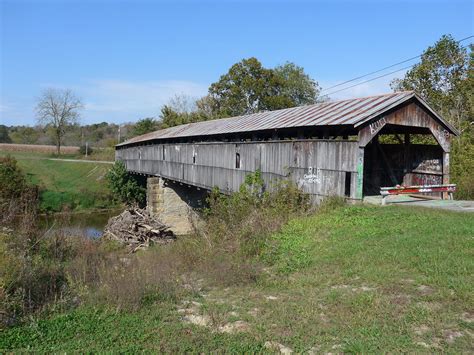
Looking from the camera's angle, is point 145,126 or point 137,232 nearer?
point 137,232

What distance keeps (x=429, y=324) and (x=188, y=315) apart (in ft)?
10.3

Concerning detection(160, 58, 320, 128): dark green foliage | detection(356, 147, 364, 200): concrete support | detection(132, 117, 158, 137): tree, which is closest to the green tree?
detection(160, 58, 320, 128): dark green foliage

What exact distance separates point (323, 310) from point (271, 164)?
31.8 feet

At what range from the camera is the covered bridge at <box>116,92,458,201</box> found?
12.2 m

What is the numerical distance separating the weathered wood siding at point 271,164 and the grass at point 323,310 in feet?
12.6

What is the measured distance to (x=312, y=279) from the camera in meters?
7.05

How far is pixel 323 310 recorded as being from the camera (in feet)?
18.9

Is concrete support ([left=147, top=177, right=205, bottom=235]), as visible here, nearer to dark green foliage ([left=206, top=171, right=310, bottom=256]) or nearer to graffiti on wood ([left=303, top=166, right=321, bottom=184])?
dark green foliage ([left=206, top=171, right=310, bottom=256])

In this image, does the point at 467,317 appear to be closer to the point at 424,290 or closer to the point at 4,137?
the point at 424,290

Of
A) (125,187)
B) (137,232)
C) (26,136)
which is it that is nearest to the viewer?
(137,232)

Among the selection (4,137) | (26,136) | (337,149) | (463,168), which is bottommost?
(463,168)

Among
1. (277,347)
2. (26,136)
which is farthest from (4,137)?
(277,347)

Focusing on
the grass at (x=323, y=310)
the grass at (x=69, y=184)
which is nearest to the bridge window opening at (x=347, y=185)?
the grass at (x=323, y=310)

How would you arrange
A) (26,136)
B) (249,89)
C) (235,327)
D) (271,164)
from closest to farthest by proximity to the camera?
(235,327)
(271,164)
(249,89)
(26,136)
